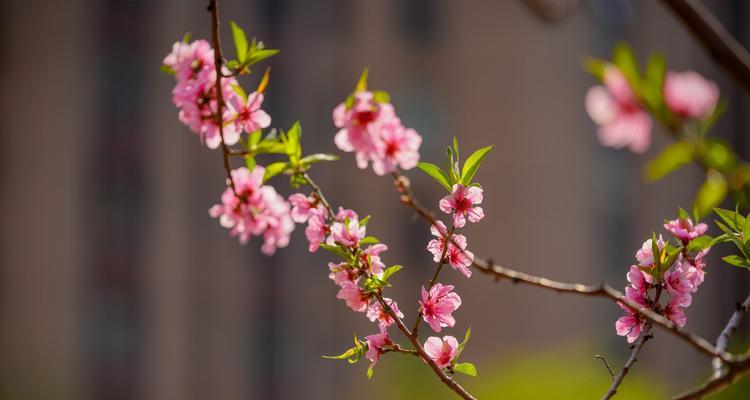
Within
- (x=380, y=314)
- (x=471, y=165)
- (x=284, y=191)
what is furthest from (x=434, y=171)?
(x=284, y=191)

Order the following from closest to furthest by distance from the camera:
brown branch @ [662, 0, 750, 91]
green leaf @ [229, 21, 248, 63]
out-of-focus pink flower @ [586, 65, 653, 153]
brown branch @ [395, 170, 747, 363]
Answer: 1. brown branch @ [662, 0, 750, 91]
2. out-of-focus pink flower @ [586, 65, 653, 153]
3. brown branch @ [395, 170, 747, 363]
4. green leaf @ [229, 21, 248, 63]

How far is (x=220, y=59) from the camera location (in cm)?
135

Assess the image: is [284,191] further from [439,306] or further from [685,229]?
[685,229]

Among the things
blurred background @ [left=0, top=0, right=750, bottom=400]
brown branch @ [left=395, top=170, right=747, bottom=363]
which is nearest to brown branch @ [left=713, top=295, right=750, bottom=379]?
brown branch @ [left=395, top=170, right=747, bottom=363]

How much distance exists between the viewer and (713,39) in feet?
2.41

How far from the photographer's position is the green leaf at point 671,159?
78 centimetres

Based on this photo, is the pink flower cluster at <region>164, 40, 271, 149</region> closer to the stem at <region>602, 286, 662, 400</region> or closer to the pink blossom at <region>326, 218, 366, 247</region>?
the pink blossom at <region>326, 218, 366, 247</region>

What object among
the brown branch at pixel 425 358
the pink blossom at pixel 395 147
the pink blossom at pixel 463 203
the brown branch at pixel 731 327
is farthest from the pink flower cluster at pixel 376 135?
the brown branch at pixel 731 327

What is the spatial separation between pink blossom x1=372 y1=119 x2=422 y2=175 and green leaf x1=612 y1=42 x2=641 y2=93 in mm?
526

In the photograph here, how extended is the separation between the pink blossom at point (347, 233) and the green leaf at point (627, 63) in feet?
2.33

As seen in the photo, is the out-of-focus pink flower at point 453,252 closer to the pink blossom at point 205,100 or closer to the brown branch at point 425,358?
the brown branch at point 425,358

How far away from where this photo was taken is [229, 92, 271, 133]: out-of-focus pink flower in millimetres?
1485

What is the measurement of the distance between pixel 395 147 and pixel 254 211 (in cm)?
42

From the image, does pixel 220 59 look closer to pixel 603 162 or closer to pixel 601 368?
pixel 601 368
